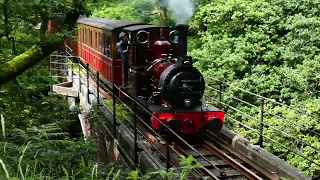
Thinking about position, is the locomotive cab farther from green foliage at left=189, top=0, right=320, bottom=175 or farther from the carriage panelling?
green foliage at left=189, top=0, right=320, bottom=175

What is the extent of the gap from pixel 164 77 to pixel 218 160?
2.25m

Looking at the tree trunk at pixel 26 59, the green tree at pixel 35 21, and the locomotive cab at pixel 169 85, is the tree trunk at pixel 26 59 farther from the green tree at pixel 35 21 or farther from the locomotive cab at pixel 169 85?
the locomotive cab at pixel 169 85

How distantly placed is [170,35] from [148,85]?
1.54 metres

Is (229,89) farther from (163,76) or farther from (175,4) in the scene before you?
(163,76)

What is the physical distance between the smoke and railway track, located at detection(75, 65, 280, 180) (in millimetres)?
4109

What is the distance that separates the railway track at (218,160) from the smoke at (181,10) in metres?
4.11

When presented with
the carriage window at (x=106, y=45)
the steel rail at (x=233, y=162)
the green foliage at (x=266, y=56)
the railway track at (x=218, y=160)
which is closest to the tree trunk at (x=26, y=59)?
the railway track at (x=218, y=160)

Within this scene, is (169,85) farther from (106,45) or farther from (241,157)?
(106,45)

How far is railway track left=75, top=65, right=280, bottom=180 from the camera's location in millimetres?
7301

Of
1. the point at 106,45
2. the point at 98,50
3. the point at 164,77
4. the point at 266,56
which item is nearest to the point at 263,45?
the point at 266,56

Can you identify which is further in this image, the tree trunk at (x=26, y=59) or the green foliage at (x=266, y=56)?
the green foliage at (x=266, y=56)

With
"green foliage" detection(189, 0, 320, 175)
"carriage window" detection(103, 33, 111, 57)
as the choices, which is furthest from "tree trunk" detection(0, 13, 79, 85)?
"green foliage" detection(189, 0, 320, 175)

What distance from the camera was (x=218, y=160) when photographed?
27.3ft

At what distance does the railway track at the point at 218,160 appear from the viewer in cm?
730
